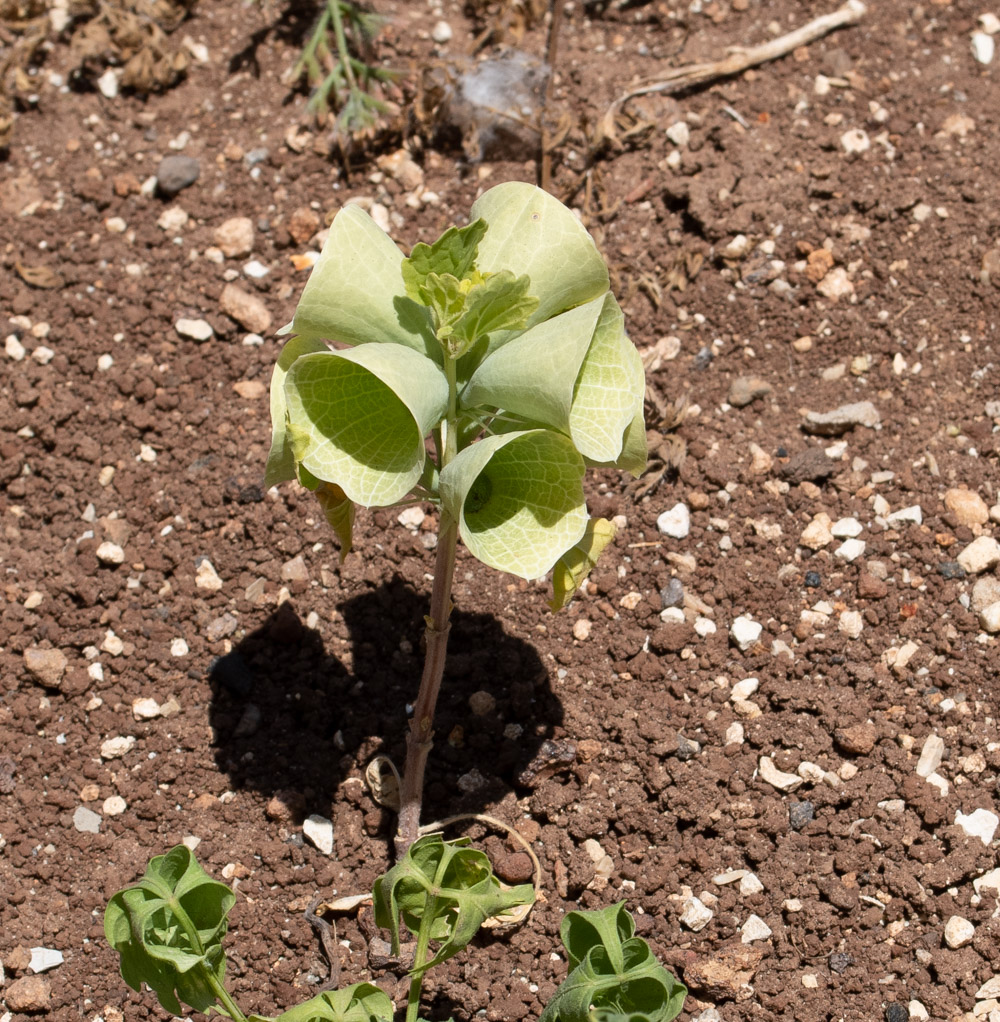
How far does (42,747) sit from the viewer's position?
216 cm

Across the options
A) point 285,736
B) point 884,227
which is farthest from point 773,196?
point 285,736

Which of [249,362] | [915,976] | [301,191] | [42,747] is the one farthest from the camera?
[301,191]

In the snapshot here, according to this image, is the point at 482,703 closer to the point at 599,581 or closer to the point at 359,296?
the point at 599,581

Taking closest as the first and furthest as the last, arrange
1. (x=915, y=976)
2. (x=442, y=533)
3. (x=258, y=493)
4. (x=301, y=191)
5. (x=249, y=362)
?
(x=442, y=533) → (x=915, y=976) → (x=258, y=493) → (x=249, y=362) → (x=301, y=191)

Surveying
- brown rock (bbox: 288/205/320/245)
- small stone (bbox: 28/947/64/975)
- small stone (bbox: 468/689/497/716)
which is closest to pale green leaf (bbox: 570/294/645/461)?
small stone (bbox: 468/689/497/716)

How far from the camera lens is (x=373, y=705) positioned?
2.18 metres

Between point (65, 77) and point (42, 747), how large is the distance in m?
1.98

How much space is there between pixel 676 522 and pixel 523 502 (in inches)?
40.6

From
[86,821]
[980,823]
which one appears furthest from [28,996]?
[980,823]

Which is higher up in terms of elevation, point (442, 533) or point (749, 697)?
point (442, 533)

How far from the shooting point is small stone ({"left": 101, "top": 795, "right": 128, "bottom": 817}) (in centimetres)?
210

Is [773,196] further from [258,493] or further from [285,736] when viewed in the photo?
[285,736]

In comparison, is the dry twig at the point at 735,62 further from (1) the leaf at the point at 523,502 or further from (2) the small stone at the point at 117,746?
(2) the small stone at the point at 117,746

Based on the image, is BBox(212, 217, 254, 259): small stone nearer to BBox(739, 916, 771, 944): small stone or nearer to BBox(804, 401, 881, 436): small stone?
BBox(804, 401, 881, 436): small stone
